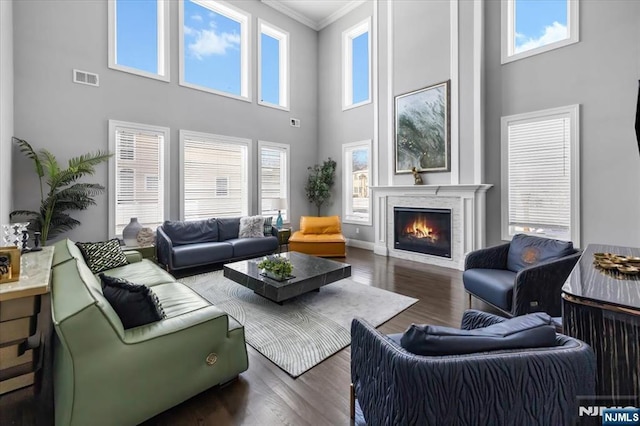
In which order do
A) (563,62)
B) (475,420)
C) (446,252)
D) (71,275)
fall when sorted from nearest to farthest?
(475,420) < (71,275) < (563,62) < (446,252)

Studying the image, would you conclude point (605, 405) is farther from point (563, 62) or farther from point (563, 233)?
point (563, 62)

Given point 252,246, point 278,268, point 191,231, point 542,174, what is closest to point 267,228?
point 252,246

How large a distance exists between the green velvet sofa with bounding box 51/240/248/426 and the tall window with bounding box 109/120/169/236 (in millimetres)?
3285

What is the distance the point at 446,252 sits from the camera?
5.18 metres

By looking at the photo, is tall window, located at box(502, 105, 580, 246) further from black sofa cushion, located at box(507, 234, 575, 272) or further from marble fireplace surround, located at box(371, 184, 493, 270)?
black sofa cushion, located at box(507, 234, 575, 272)

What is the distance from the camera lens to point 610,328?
4.17 ft

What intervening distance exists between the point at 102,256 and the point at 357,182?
5148 mm

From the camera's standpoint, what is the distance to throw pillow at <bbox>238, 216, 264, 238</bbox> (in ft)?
18.5

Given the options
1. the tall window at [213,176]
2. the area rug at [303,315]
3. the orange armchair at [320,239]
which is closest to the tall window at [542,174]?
the area rug at [303,315]

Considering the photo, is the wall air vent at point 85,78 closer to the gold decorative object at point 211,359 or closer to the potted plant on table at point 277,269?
the potted plant on table at point 277,269

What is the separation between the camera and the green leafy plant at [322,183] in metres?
7.16

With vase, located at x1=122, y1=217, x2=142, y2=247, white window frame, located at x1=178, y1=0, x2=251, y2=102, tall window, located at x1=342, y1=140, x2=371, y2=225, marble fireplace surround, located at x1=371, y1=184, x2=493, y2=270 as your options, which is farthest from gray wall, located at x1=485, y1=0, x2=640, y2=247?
vase, located at x1=122, y1=217, x2=142, y2=247

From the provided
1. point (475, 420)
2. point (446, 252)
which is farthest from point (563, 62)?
point (475, 420)

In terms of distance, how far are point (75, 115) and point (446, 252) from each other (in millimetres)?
6467
